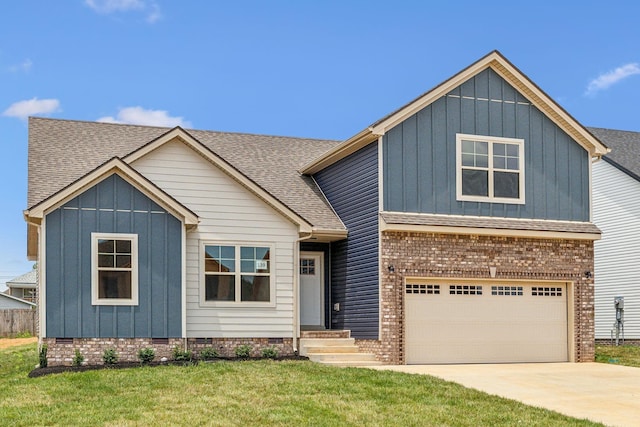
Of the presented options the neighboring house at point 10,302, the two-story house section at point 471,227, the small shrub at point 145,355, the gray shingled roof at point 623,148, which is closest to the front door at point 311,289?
the two-story house section at point 471,227

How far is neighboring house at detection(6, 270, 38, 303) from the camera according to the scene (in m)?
65.8

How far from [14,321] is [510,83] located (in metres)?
27.8

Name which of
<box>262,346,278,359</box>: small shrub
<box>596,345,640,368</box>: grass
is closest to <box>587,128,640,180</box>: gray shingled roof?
<box>596,345,640,368</box>: grass

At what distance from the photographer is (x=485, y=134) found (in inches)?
876

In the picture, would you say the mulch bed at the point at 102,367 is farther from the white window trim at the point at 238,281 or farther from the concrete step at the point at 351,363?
the concrete step at the point at 351,363

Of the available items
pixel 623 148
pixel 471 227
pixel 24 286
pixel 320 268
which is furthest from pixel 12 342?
pixel 24 286

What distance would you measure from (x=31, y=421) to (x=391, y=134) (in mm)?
11448

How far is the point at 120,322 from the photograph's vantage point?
19.1 metres

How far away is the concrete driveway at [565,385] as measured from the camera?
568 inches

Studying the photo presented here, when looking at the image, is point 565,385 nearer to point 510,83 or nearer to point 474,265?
point 474,265

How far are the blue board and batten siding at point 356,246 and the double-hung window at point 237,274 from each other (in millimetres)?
2366

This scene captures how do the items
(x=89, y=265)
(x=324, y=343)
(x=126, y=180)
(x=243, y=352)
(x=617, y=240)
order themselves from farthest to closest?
(x=617, y=240) → (x=324, y=343) → (x=243, y=352) → (x=126, y=180) → (x=89, y=265)

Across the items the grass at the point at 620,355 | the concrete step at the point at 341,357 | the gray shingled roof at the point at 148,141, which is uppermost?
the gray shingled roof at the point at 148,141

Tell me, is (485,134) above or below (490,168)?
above
